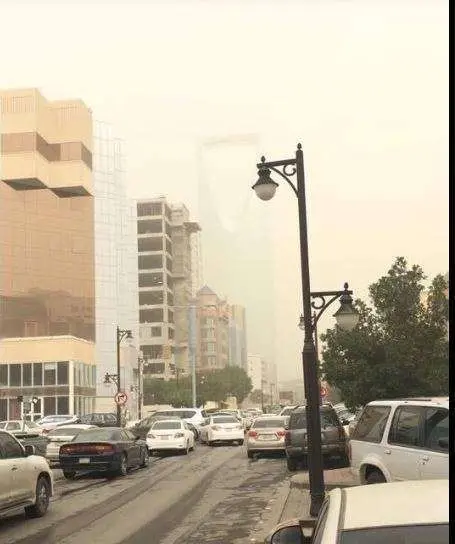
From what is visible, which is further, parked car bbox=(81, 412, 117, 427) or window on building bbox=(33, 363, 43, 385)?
window on building bbox=(33, 363, 43, 385)

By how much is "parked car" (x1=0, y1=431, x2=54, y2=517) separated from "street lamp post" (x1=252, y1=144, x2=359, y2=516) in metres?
4.78

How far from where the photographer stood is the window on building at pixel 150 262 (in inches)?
5002

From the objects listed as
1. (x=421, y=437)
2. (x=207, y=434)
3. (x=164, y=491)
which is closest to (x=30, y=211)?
(x=207, y=434)

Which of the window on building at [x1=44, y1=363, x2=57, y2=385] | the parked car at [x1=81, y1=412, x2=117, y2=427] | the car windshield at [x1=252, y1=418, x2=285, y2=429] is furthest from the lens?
the window on building at [x1=44, y1=363, x2=57, y2=385]

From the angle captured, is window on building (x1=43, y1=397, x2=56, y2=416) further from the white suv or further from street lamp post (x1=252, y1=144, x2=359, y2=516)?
the white suv

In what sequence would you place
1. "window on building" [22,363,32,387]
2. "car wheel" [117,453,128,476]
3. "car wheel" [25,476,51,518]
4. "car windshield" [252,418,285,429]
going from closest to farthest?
1. "car wheel" [25,476,51,518]
2. "car wheel" [117,453,128,476]
3. "car windshield" [252,418,285,429]
4. "window on building" [22,363,32,387]

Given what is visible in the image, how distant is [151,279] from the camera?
12700 centimetres

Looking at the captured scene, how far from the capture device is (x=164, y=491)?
54.4ft

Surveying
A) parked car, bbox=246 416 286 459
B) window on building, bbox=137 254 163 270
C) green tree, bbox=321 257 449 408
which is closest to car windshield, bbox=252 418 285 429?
parked car, bbox=246 416 286 459

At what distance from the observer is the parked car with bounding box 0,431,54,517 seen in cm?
1141

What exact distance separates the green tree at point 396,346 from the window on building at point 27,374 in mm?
59728

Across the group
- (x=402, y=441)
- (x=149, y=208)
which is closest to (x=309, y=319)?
(x=402, y=441)

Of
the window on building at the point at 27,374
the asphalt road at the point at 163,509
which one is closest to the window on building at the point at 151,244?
the window on building at the point at 27,374

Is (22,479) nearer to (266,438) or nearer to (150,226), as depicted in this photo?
(266,438)
